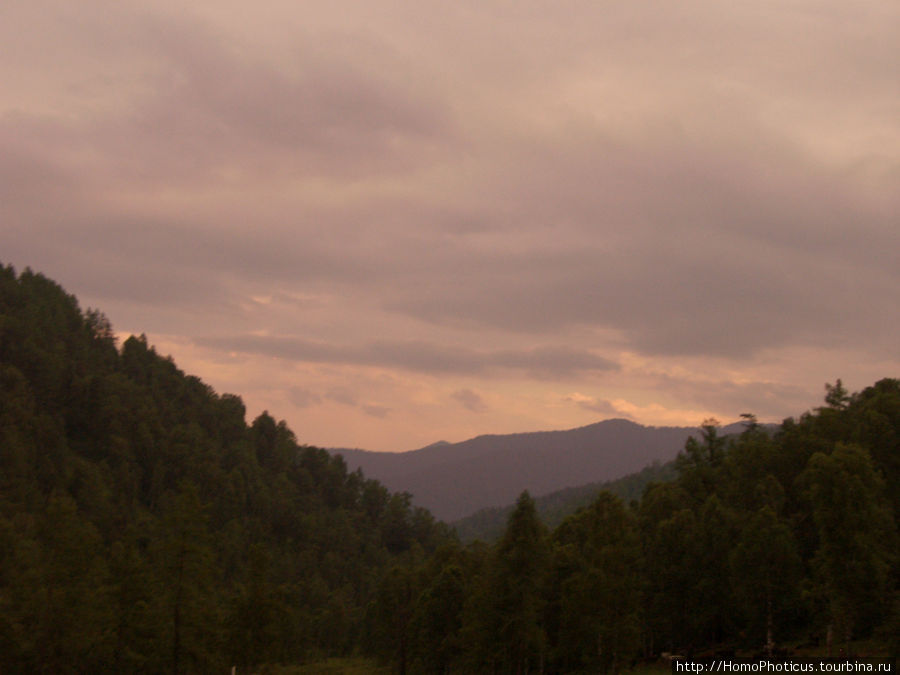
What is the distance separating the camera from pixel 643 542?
250ft

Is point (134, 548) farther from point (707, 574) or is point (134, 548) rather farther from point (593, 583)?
point (707, 574)

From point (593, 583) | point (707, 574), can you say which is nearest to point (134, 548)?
point (593, 583)

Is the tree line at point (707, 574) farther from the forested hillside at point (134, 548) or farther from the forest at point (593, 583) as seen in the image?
the forested hillside at point (134, 548)

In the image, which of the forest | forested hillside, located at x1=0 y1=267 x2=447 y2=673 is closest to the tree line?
the forest

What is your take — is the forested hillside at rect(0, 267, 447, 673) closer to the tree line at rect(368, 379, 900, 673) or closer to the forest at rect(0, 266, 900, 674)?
the forest at rect(0, 266, 900, 674)

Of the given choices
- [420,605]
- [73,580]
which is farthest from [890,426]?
[73,580]

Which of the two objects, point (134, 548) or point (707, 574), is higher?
point (707, 574)

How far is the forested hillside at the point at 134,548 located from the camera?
57719 millimetres

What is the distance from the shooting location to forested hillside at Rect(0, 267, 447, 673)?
2272 inches

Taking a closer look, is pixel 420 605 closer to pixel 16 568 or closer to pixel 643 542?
pixel 643 542

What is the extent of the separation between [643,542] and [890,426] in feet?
74.2

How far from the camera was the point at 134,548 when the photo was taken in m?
66.2

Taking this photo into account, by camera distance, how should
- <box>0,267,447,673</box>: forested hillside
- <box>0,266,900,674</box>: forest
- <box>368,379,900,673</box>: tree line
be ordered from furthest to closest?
<box>0,267,447,673</box>: forested hillside < <box>0,266,900,674</box>: forest < <box>368,379,900,673</box>: tree line

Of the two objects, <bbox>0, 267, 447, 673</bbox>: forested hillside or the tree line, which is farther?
<bbox>0, 267, 447, 673</bbox>: forested hillside
